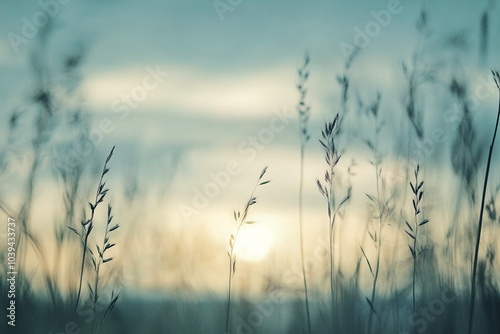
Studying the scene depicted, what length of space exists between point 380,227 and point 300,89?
733mm

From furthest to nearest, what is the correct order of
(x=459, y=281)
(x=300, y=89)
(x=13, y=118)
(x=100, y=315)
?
(x=300, y=89), (x=13, y=118), (x=459, y=281), (x=100, y=315)

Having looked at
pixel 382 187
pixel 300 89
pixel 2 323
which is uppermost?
pixel 300 89

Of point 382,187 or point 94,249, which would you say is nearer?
point 94,249

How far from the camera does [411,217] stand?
2.76 metres

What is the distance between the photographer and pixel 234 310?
2625mm

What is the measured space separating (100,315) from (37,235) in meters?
0.48

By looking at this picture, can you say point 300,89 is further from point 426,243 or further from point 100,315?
point 100,315

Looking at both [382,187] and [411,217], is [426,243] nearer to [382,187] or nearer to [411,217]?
[411,217]

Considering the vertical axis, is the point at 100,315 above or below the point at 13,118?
below

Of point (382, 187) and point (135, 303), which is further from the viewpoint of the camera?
point (382, 187)

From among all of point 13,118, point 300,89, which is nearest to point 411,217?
point 300,89

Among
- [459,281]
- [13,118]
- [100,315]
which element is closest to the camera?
[100,315]

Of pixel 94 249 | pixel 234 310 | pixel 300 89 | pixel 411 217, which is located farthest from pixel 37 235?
pixel 411 217

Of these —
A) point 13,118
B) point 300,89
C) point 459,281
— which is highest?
point 300,89
